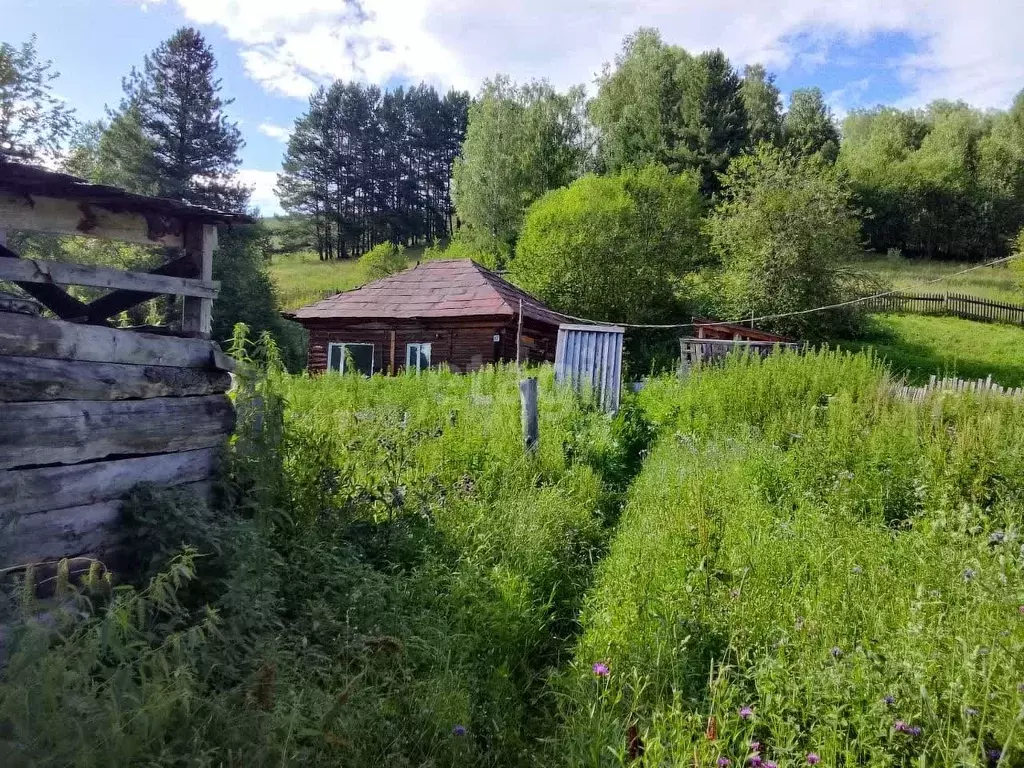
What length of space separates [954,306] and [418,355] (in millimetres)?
27666

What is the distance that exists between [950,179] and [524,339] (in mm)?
42057

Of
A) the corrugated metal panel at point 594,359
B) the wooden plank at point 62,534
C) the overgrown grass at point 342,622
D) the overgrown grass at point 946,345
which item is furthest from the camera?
the overgrown grass at point 946,345

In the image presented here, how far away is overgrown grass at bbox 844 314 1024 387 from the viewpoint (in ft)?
73.5

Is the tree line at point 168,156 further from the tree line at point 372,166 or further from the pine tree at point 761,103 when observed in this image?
the pine tree at point 761,103

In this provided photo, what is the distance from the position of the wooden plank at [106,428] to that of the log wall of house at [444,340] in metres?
12.4

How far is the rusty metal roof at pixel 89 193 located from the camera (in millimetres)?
3834

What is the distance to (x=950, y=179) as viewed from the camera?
44.9 m

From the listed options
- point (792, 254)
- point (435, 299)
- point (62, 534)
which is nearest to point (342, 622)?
point (62, 534)

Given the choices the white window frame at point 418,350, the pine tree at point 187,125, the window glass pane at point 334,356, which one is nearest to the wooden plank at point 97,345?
the white window frame at point 418,350

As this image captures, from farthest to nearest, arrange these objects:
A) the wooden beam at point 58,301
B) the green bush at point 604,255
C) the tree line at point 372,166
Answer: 1. the tree line at point 372,166
2. the green bush at point 604,255
3. the wooden beam at point 58,301

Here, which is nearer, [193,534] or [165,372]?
[193,534]

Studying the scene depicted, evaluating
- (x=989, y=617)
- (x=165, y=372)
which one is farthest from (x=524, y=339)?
(x=989, y=617)

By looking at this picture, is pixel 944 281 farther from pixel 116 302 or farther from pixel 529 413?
pixel 116 302

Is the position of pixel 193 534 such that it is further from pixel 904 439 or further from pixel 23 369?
pixel 904 439
